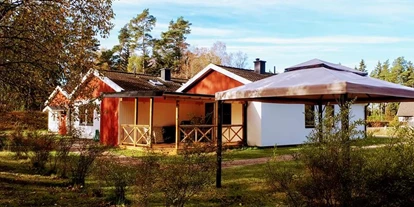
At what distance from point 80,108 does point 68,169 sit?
153cm

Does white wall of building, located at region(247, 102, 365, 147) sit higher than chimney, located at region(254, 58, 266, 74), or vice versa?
chimney, located at region(254, 58, 266, 74)

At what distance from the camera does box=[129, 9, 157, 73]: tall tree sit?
44.3 m

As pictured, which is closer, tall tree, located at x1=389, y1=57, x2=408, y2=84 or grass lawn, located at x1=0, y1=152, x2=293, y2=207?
grass lawn, located at x1=0, y1=152, x2=293, y2=207

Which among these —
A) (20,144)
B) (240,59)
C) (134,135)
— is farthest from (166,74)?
(240,59)

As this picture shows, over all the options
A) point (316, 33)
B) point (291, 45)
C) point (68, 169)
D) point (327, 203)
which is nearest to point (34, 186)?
point (68, 169)

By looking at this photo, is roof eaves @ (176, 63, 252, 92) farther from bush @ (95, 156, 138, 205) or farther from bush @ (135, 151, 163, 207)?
bush @ (135, 151, 163, 207)

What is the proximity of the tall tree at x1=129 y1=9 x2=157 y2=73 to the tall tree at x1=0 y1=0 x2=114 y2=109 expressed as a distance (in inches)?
1427

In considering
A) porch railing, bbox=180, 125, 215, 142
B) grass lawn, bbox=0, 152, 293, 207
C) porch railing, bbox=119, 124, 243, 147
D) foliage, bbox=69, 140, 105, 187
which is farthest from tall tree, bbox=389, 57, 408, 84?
foliage, bbox=69, 140, 105, 187

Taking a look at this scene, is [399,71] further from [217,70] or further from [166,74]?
[217,70]

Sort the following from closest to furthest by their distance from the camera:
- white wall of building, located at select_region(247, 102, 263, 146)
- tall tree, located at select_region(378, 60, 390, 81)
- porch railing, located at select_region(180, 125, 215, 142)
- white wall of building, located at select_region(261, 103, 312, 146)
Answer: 1. porch railing, located at select_region(180, 125, 215, 142)
2. white wall of building, located at select_region(247, 102, 263, 146)
3. white wall of building, located at select_region(261, 103, 312, 146)
4. tall tree, located at select_region(378, 60, 390, 81)

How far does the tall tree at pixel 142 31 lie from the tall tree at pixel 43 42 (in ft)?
119

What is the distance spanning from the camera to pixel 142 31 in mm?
→ 44469

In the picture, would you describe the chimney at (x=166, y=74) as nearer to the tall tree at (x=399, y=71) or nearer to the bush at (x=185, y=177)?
the bush at (x=185, y=177)

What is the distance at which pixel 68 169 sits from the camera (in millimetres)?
9102
